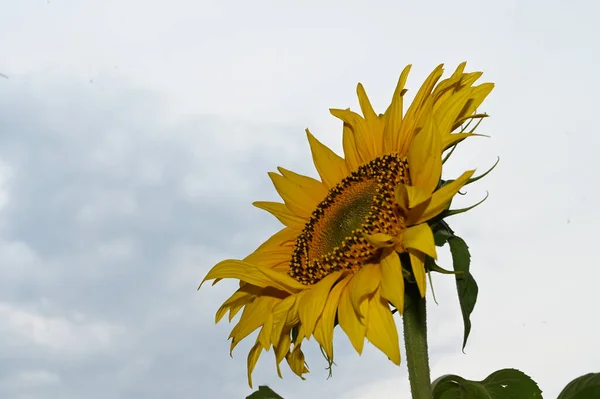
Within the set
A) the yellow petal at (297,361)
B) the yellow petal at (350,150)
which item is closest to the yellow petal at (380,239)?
the yellow petal at (297,361)

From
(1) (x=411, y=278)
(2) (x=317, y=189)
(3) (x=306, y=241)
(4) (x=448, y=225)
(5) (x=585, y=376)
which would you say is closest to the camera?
(1) (x=411, y=278)

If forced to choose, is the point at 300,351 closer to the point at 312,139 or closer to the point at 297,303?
the point at 297,303

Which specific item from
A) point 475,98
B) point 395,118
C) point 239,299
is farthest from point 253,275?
point 475,98

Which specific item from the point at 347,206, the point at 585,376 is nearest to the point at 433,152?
the point at 347,206

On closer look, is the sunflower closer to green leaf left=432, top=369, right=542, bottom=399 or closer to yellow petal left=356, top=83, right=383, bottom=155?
yellow petal left=356, top=83, right=383, bottom=155

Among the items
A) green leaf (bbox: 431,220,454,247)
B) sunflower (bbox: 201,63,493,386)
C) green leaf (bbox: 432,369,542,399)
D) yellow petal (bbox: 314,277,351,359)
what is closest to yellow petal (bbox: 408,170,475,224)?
sunflower (bbox: 201,63,493,386)

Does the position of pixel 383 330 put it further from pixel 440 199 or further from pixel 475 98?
pixel 475 98

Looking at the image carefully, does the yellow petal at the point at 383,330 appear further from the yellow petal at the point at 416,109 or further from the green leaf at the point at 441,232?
the yellow petal at the point at 416,109
